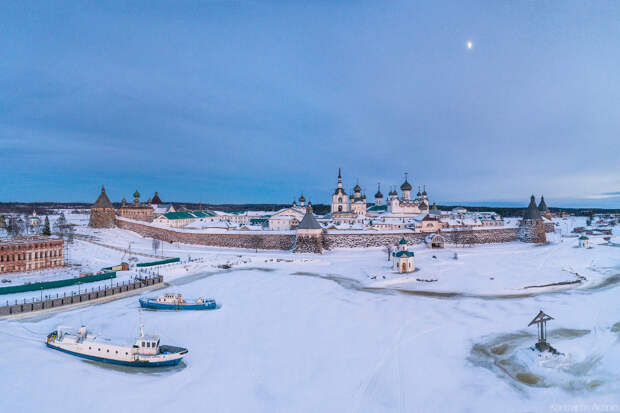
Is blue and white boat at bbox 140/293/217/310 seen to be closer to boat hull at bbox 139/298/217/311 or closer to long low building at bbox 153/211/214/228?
boat hull at bbox 139/298/217/311

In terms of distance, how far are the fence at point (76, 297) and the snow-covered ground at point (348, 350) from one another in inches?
44.2

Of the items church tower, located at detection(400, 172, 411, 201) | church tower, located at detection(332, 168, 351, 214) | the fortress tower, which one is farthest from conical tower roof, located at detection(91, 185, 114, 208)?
church tower, located at detection(400, 172, 411, 201)

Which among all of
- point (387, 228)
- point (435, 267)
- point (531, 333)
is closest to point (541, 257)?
point (435, 267)

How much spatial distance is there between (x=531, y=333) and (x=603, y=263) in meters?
26.8

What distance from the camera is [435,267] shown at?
33562 mm

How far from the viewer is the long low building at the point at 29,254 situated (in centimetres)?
2789

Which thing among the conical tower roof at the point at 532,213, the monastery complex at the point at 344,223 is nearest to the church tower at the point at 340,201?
the monastery complex at the point at 344,223

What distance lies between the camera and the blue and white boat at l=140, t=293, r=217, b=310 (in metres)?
20.9

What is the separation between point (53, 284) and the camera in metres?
24.3

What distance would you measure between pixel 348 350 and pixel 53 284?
69.7ft

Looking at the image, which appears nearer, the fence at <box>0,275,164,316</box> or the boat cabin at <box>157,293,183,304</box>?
the fence at <box>0,275,164,316</box>

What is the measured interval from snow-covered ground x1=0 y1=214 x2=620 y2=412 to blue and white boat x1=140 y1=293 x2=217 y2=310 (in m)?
0.76

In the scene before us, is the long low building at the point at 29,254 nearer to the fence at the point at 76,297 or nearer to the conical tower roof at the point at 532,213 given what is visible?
the fence at the point at 76,297

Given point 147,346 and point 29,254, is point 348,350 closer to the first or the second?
point 147,346
